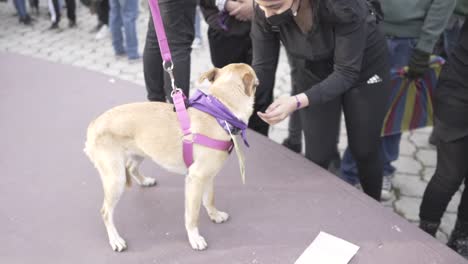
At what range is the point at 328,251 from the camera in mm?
1638

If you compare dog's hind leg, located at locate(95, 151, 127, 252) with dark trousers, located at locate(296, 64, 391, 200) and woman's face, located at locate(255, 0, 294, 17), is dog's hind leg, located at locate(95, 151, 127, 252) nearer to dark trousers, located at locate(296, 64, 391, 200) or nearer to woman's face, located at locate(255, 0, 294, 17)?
woman's face, located at locate(255, 0, 294, 17)

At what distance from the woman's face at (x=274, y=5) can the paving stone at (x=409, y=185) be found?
1778 millimetres

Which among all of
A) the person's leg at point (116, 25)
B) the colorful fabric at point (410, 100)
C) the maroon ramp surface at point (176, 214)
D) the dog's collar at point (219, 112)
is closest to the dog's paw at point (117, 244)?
the maroon ramp surface at point (176, 214)

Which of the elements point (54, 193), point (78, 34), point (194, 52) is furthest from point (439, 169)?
point (78, 34)

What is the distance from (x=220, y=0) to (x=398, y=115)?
135 cm

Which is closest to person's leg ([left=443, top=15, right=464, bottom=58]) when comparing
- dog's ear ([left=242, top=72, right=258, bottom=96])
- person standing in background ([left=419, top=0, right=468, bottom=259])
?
person standing in background ([left=419, top=0, right=468, bottom=259])

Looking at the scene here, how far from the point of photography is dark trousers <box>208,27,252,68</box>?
8.66 ft

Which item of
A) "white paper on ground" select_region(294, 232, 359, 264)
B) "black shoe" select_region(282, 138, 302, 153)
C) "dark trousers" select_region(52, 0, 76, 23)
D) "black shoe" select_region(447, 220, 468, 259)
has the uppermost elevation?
"white paper on ground" select_region(294, 232, 359, 264)

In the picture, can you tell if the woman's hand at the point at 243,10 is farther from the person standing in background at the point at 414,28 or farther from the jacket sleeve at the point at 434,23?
the jacket sleeve at the point at 434,23

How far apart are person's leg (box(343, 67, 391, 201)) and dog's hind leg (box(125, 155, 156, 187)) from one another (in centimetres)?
98

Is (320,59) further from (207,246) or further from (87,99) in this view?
(87,99)

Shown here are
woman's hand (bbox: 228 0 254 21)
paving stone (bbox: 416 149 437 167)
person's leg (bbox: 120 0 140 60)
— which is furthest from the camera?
person's leg (bbox: 120 0 140 60)

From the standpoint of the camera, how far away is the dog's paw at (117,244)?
1.66 m

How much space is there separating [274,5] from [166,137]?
2.09 ft
